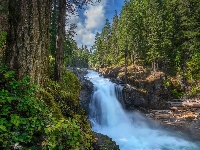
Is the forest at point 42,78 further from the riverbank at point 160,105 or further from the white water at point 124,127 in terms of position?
the white water at point 124,127

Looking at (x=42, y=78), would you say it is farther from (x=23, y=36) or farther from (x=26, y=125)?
(x=26, y=125)

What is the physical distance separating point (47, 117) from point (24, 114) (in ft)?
1.48

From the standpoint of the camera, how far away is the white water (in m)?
15.6

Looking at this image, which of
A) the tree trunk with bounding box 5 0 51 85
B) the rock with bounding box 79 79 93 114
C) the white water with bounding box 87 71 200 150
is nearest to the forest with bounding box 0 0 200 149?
the tree trunk with bounding box 5 0 51 85

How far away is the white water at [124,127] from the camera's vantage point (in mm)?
15570

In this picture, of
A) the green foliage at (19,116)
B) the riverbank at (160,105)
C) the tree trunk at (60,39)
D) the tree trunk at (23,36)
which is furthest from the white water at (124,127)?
the green foliage at (19,116)

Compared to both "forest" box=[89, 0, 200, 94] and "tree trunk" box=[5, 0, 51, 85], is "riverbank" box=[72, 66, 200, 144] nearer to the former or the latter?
"forest" box=[89, 0, 200, 94]

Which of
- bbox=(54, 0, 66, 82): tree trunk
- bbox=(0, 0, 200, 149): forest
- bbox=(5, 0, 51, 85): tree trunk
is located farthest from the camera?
bbox=(54, 0, 66, 82): tree trunk

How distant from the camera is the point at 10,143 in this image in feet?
9.95

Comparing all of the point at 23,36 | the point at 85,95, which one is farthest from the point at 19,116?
the point at 85,95

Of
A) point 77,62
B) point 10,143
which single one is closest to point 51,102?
point 10,143

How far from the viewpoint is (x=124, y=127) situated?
2070 cm

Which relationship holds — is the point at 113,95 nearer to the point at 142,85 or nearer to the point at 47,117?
the point at 142,85

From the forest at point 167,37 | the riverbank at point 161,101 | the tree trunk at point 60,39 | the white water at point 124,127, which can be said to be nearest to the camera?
the tree trunk at point 60,39
